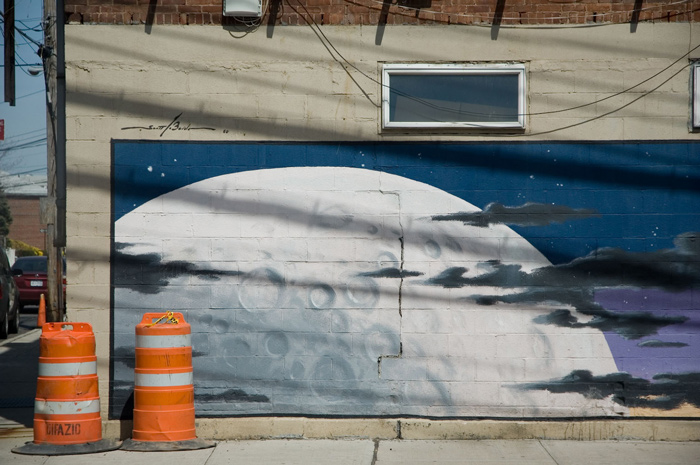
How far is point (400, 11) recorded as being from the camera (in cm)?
882


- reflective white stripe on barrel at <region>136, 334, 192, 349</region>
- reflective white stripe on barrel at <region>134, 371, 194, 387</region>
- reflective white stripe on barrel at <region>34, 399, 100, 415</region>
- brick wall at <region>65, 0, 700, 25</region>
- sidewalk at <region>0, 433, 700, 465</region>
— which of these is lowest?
sidewalk at <region>0, 433, 700, 465</region>

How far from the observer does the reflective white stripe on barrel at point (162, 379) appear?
26.2 feet

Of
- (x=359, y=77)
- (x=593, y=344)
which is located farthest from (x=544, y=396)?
(x=359, y=77)

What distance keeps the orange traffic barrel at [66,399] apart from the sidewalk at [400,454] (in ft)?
0.84

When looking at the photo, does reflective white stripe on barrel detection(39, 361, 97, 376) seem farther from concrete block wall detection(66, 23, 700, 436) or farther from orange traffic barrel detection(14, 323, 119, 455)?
concrete block wall detection(66, 23, 700, 436)

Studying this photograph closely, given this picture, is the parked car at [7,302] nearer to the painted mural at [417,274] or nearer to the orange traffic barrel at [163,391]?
the painted mural at [417,274]

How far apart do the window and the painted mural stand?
0.34 metres

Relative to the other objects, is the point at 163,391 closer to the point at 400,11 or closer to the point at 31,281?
the point at 400,11

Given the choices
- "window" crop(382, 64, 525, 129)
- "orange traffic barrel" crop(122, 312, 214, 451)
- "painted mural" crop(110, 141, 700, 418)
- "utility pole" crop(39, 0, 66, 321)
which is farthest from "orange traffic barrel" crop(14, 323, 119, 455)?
"utility pole" crop(39, 0, 66, 321)

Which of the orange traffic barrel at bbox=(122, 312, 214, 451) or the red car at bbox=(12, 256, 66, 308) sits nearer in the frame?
the orange traffic barrel at bbox=(122, 312, 214, 451)

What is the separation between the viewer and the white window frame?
8.65 metres

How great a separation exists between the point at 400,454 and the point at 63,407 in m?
3.31

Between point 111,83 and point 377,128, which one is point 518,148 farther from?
point 111,83

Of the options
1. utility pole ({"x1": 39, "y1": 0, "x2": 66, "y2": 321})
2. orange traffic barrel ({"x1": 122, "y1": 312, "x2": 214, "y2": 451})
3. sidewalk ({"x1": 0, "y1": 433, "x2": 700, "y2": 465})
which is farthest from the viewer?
utility pole ({"x1": 39, "y1": 0, "x2": 66, "y2": 321})
